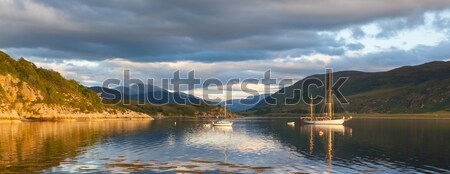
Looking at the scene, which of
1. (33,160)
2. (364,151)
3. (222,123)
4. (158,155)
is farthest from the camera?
(222,123)

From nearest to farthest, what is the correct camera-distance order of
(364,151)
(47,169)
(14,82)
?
(47,169), (364,151), (14,82)

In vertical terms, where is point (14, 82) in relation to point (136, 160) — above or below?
above

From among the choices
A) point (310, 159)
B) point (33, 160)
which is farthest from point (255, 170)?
point (33, 160)

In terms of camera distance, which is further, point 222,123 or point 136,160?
point 222,123

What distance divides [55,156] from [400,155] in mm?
48205

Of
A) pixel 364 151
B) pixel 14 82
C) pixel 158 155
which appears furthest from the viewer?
pixel 14 82

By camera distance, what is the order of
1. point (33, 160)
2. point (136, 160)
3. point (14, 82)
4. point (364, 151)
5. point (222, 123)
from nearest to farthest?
point (33, 160), point (136, 160), point (364, 151), point (222, 123), point (14, 82)

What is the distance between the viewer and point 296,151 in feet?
228

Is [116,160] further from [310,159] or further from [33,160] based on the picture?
[310,159]

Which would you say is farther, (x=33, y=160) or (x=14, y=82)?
(x=14, y=82)

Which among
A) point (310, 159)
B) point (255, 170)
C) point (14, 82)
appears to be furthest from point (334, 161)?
point (14, 82)

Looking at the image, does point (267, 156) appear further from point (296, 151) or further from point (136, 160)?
point (136, 160)

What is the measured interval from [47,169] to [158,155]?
18910 millimetres

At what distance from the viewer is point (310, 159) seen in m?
58.8
